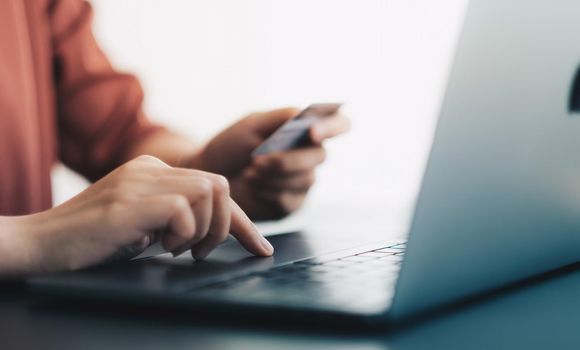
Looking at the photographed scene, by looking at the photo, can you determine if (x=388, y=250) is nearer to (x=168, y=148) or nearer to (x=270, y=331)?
(x=270, y=331)

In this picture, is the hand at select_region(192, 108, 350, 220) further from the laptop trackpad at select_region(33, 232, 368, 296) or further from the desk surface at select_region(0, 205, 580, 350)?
the desk surface at select_region(0, 205, 580, 350)

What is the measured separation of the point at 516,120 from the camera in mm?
419

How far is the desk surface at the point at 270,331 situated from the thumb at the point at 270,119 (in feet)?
1.86

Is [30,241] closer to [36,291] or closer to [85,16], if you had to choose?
[36,291]

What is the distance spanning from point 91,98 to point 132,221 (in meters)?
0.87

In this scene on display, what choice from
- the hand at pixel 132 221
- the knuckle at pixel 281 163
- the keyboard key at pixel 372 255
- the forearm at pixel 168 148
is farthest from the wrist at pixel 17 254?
the forearm at pixel 168 148

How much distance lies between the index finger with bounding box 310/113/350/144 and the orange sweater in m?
0.51

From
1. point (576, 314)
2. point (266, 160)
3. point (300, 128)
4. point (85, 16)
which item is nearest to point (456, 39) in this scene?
point (576, 314)

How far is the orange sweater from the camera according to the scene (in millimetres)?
1254

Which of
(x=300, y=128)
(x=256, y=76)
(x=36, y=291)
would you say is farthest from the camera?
(x=256, y=76)

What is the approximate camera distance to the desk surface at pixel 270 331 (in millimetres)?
365

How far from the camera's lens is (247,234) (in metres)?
0.60

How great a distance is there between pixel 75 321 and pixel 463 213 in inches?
9.8

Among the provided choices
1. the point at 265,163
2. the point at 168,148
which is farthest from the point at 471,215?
the point at 168,148
